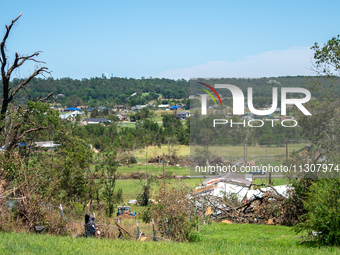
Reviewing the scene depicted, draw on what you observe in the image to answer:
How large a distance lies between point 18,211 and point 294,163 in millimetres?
15145

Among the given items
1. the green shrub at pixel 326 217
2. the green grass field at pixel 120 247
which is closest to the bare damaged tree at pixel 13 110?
the green grass field at pixel 120 247

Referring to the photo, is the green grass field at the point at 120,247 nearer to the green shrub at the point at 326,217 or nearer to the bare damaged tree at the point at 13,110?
the green shrub at the point at 326,217

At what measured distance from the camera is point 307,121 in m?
19.4

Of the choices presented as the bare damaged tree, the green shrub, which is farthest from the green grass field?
the bare damaged tree

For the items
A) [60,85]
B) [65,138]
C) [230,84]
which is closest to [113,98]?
[60,85]

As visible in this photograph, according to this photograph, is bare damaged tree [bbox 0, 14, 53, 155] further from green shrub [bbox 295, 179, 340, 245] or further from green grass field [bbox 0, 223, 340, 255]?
green shrub [bbox 295, 179, 340, 245]

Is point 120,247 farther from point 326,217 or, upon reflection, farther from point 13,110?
point 13,110

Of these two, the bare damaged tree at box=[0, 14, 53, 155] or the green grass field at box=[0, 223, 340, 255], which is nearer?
the green grass field at box=[0, 223, 340, 255]

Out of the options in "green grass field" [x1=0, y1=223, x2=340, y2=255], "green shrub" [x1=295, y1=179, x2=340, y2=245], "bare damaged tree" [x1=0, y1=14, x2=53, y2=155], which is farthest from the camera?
"bare damaged tree" [x1=0, y1=14, x2=53, y2=155]

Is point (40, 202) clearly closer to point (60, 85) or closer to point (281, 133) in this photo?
point (281, 133)

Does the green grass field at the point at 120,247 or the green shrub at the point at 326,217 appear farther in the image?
the green shrub at the point at 326,217

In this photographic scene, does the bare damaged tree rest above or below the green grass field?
above

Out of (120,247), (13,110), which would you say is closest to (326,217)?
(120,247)

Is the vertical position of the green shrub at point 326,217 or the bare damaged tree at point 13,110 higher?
the bare damaged tree at point 13,110
